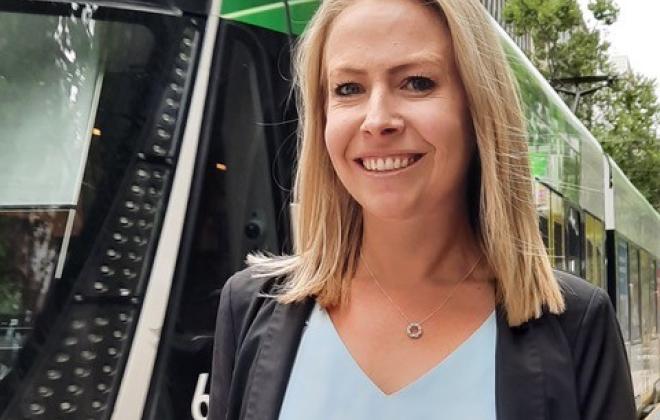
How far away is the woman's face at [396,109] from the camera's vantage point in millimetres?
1360

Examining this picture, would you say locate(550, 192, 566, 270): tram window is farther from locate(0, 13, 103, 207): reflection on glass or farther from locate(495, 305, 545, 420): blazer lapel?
locate(495, 305, 545, 420): blazer lapel

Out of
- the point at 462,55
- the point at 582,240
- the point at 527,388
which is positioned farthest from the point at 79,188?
the point at 582,240

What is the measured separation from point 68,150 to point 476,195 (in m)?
1.37

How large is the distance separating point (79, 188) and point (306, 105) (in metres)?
1.09

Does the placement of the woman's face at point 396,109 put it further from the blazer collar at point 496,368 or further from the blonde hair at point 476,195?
the blazer collar at point 496,368

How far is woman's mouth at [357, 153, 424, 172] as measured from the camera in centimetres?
138

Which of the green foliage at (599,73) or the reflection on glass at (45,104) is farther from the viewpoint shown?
the green foliage at (599,73)

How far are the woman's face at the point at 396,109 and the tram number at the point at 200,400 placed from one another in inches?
48.7

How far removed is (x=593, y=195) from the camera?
26.8 ft

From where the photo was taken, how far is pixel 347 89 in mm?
1418

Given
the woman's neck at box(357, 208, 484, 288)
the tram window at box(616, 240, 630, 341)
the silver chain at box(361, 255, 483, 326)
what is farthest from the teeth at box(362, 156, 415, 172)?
the tram window at box(616, 240, 630, 341)

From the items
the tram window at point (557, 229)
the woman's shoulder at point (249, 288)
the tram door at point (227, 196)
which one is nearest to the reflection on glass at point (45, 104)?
the tram door at point (227, 196)

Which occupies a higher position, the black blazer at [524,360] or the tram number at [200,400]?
the black blazer at [524,360]

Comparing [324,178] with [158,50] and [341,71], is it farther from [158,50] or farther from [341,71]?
[158,50]
